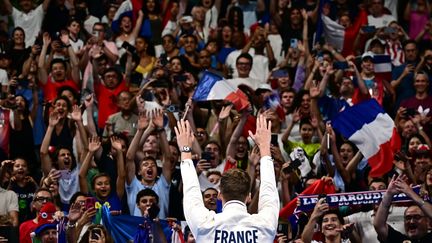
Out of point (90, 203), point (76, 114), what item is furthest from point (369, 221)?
point (76, 114)

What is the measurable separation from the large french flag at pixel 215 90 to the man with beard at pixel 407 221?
3.06m

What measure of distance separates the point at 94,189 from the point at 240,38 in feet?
18.8

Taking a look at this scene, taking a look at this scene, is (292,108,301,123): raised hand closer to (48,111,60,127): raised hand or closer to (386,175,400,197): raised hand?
(48,111,60,127): raised hand

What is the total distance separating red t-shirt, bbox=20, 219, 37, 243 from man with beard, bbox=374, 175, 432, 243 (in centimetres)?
350

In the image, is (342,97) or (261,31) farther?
(261,31)

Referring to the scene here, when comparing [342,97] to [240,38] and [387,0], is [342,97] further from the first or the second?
[387,0]

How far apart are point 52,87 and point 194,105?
2090 mm

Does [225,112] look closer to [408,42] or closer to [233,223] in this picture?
[408,42]

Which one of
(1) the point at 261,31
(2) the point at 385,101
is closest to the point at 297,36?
(1) the point at 261,31

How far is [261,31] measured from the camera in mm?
20562

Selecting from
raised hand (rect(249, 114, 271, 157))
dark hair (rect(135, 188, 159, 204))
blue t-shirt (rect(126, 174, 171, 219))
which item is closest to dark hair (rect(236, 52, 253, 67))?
blue t-shirt (rect(126, 174, 171, 219))

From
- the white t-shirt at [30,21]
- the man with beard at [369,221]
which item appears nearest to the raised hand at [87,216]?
the man with beard at [369,221]

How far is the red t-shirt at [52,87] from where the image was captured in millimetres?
18812

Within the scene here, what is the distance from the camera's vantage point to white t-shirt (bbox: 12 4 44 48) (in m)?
21.1
